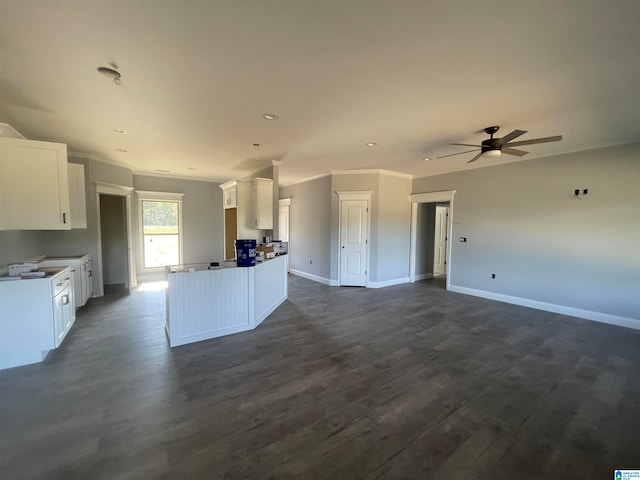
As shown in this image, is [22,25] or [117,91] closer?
[22,25]

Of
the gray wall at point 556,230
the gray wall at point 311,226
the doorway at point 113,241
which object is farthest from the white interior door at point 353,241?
the doorway at point 113,241

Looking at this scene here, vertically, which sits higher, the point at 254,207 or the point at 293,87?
the point at 293,87

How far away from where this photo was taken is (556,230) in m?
4.74

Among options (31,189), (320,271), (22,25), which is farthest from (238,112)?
(320,271)

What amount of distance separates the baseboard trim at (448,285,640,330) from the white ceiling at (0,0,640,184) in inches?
108

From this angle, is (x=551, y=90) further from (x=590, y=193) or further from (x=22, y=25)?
(x=22, y=25)

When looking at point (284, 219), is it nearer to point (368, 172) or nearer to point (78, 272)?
point (368, 172)

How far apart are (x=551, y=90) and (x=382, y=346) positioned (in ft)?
10.5

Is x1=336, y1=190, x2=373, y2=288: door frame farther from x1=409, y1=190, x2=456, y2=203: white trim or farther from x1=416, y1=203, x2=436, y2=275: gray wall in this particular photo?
x1=416, y1=203, x2=436, y2=275: gray wall

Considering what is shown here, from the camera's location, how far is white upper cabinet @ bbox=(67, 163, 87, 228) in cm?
449

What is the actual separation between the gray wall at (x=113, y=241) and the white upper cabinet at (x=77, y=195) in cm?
185

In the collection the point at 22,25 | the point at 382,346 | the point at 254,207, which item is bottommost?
the point at 382,346

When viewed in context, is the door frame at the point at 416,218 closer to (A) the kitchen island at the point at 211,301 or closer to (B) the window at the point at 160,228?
(A) the kitchen island at the point at 211,301

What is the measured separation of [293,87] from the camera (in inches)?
96.3
